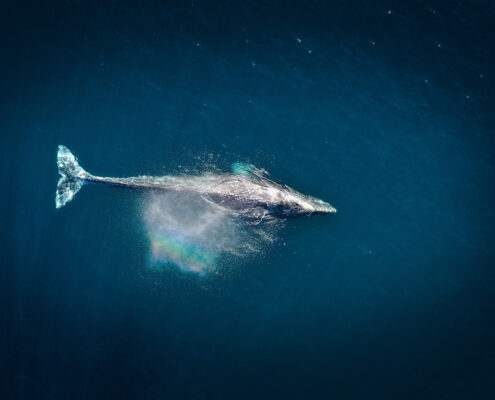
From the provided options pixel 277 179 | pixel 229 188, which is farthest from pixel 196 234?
pixel 277 179

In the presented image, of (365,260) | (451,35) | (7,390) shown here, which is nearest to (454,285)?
(365,260)

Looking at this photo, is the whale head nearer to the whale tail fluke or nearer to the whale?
the whale

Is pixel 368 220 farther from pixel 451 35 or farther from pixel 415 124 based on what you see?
pixel 451 35

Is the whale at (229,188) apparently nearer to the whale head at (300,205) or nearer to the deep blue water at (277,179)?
the whale head at (300,205)

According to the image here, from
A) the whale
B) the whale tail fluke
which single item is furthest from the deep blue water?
the whale

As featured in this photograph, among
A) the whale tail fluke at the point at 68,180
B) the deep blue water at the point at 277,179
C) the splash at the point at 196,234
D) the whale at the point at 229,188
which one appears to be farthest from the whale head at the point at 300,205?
the whale tail fluke at the point at 68,180

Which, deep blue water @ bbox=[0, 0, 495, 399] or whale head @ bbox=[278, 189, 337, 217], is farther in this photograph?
whale head @ bbox=[278, 189, 337, 217]

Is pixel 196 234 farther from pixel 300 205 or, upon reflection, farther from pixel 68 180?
pixel 68 180

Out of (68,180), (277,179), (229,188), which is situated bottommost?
(68,180)
